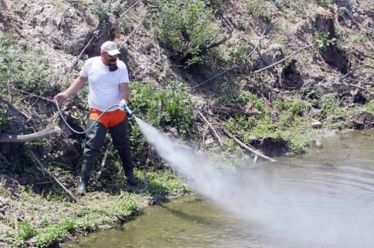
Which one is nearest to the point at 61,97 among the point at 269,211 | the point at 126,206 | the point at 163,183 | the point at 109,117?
the point at 109,117

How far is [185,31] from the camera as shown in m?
12.8

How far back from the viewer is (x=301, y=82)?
15219 mm

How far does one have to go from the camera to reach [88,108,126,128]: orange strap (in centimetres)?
877

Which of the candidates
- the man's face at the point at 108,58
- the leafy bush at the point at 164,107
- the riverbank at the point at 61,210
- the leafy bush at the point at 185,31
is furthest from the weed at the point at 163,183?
the leafy bush at the point at 185,31

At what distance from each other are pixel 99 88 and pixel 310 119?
6548mm

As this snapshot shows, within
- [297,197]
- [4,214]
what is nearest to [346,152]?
[297,197]

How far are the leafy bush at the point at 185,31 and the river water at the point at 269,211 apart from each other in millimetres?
2756

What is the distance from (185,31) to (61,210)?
5579mm

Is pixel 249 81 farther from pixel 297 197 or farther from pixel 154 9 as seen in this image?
pixel 297 197

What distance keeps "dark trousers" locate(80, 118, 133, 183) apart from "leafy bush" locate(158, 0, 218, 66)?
13.2ft

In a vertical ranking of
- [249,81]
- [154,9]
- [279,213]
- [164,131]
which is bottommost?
[279,213]

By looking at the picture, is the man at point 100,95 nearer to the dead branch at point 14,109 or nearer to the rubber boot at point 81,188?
the rubber boot at point 81,188

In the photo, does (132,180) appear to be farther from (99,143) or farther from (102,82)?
(102,82)

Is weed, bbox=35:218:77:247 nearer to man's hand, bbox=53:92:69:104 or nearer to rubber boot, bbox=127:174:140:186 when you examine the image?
rubber boot, bbox=127:174:140:186
